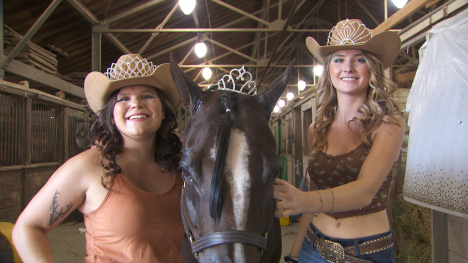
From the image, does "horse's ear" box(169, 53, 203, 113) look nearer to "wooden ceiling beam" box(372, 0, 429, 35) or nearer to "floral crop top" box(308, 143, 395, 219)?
"floral crop top" box(308, 143, 395, 219)

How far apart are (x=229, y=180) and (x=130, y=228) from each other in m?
0.66

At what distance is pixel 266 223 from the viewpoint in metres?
1.11

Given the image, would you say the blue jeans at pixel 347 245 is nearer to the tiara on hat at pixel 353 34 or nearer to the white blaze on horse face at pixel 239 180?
the white blaze on horse face at pixel 239 180

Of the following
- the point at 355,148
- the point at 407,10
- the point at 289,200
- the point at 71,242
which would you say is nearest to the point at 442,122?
the point at 355,148

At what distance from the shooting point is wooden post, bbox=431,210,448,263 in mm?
2584

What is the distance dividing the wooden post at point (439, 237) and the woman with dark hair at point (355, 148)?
1.66m

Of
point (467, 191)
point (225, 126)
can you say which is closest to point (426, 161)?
point (467, 191)

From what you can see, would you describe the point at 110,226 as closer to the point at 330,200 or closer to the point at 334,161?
the point at 330,200

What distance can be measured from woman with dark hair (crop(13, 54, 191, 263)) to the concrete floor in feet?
10.8

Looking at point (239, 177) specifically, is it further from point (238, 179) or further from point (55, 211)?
point (55, 211)

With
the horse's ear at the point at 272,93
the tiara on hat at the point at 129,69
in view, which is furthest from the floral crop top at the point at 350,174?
the tiara on hat at the point at 129,69

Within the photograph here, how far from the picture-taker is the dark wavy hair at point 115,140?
1438 mm

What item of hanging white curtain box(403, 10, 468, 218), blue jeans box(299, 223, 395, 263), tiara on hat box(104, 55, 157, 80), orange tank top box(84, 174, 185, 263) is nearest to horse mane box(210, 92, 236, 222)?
orange tank top box(84, 174, 185, 263)

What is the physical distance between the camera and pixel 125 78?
1.51 m
